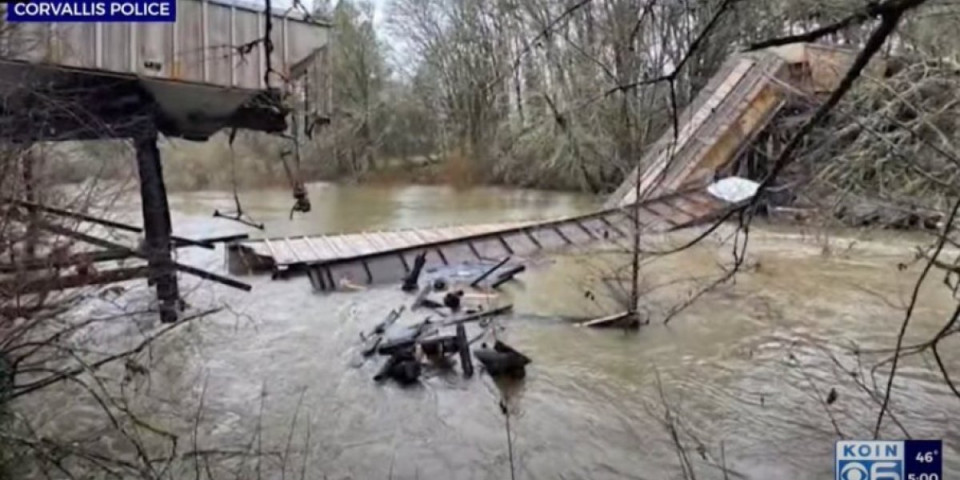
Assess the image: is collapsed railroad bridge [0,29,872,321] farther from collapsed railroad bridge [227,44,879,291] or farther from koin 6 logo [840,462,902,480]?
koin 6 logo [840,462,902,480]

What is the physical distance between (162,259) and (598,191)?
1633 cm

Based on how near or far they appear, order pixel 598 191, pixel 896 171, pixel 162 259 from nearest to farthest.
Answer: pixel 896 171, pixel 162 259, pixel 598 191

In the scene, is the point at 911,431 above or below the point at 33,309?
below

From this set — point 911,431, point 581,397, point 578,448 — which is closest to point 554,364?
point 581,397

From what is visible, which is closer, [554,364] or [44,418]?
[44,418]

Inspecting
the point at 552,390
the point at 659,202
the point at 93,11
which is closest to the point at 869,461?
the point at 552,390

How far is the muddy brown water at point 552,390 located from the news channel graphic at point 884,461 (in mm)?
1068

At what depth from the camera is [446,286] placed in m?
12.4

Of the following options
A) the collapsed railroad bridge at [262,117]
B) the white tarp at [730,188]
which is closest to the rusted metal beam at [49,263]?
the collapsed railroad bridge at [262,117]

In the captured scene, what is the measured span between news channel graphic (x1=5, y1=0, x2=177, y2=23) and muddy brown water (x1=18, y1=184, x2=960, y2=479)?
2287 mm

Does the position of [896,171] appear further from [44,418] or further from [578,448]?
[44,418]

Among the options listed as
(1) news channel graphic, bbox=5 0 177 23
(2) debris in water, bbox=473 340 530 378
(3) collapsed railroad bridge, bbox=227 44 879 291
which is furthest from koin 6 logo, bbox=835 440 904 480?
(3) collapsed railroad bridge, bbox=227 44 879 291

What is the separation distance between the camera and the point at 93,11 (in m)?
6.27

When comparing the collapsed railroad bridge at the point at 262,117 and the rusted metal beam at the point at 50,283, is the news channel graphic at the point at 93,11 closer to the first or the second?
A: the collapsed railroad bridge at the point at 262,117
